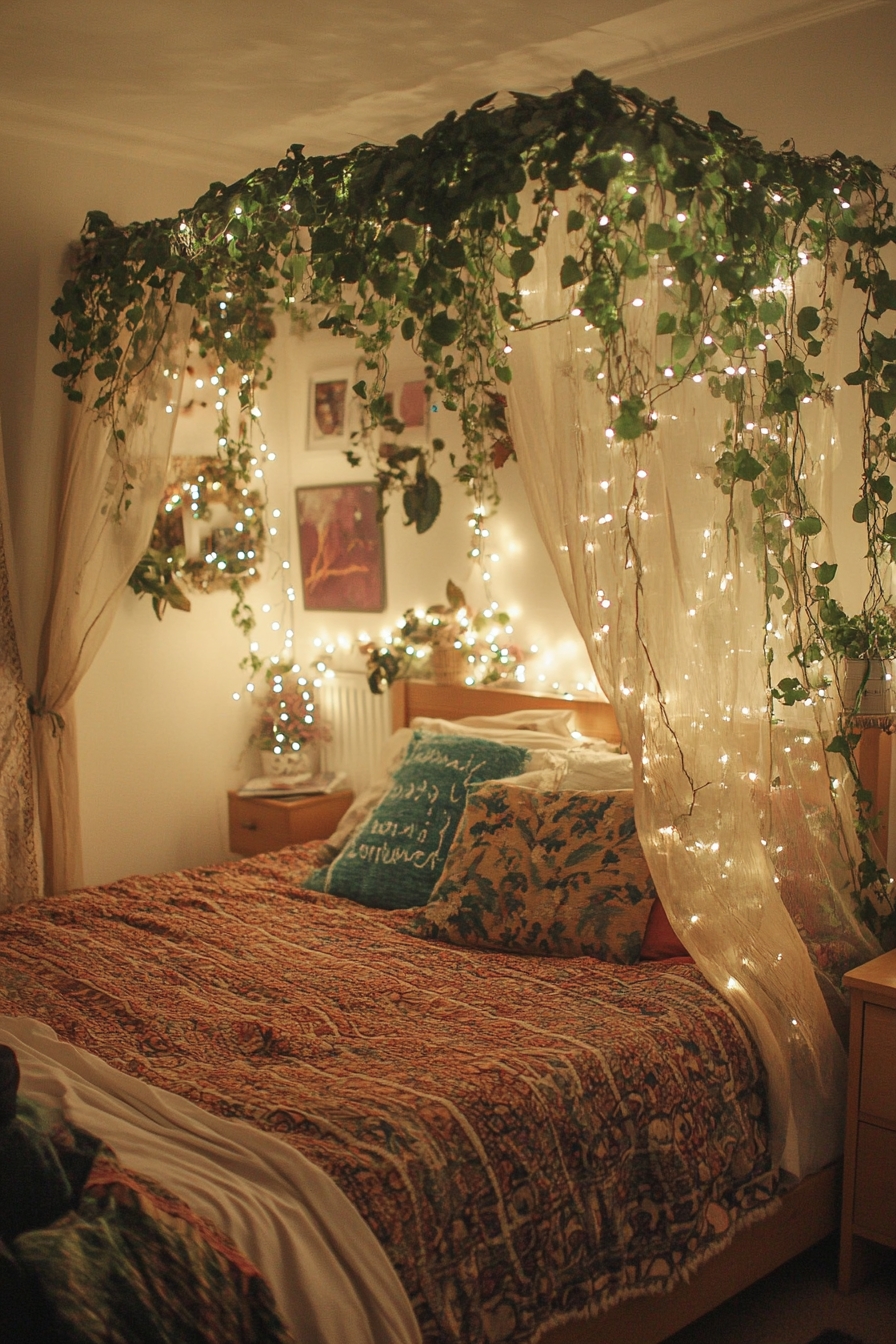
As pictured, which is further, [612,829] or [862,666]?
[612,829]

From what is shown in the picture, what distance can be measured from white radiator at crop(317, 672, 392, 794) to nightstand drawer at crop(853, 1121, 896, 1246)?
2.34 m

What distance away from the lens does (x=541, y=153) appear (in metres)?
2.10

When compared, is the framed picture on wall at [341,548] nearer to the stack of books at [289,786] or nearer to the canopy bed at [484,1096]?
the stack of books at [289,786]

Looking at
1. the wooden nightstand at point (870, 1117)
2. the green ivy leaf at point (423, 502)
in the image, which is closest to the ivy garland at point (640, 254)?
the wooden nightstand at point (870, 1117)

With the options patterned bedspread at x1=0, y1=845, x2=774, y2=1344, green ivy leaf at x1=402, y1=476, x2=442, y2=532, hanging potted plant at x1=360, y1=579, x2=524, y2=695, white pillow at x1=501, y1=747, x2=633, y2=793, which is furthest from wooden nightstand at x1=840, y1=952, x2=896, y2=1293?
hanging potted plant at x1=360, y1=579, x2=524, y2=695

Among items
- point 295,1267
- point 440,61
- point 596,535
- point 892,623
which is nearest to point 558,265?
point 596,535

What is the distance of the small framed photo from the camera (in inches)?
175

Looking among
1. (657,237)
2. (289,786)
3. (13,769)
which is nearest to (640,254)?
(657,237)

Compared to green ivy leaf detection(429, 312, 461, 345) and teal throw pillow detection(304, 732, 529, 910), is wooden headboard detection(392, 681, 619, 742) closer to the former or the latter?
teal throw pillow detection(304, 732, 529, 910)

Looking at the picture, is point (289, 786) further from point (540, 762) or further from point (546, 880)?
point (546, 880)

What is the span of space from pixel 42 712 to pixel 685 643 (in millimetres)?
2117

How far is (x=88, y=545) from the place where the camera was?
3.54 m

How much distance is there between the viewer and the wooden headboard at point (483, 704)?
3705mm

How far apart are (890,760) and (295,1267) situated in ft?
5.97
